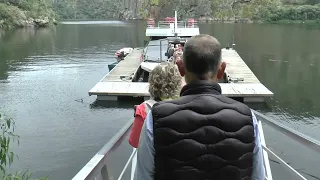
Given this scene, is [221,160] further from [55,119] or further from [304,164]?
[55,119]

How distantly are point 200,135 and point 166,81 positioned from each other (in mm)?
1008

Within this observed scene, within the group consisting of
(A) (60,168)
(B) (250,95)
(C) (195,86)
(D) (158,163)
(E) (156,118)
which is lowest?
(A) (60,168)

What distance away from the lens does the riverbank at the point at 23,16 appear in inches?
2212

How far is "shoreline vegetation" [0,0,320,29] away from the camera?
63281 millimetres

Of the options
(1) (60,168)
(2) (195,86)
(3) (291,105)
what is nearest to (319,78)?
(3) (291,105)

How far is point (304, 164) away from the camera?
8305mm

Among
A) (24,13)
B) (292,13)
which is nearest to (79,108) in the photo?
(24,13)

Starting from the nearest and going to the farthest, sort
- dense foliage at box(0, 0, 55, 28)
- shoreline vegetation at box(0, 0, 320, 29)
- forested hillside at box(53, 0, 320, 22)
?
dense foliage at box(0, 0, 55, 28) → shoreline vegetation at box(0, 0, 320, 29) → forested hillside at box(53, 0, 320, 22)

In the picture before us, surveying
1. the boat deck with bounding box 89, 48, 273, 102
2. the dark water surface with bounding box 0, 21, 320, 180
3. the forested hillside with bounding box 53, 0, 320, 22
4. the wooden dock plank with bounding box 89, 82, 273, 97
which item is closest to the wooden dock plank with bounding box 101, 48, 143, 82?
the boat deck with bounding box 89, 48, 273, 102

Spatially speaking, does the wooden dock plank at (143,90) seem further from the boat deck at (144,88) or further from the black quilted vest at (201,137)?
the black quilted vest at (201,137)

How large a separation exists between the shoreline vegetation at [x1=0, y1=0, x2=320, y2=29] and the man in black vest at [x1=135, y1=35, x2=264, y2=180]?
57.5 m

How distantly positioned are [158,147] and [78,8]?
140 meters

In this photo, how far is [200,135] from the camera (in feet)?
5.52

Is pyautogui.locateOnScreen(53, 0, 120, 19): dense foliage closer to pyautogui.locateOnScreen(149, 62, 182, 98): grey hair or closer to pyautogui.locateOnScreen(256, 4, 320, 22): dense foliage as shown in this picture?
pyautogui.locateOnScreen(256, 4, 320, 22): dense foliage
